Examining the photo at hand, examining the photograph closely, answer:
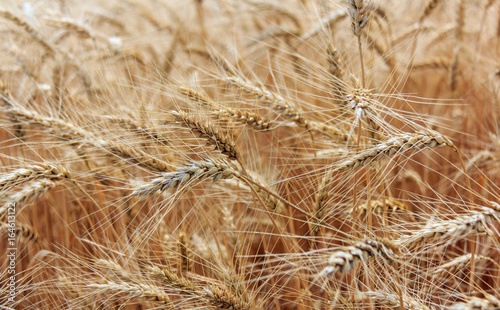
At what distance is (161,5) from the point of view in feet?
10.4

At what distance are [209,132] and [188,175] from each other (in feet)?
0.48

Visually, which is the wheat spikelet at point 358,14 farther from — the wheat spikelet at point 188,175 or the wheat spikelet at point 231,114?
the wheat spikelet at point 188,175

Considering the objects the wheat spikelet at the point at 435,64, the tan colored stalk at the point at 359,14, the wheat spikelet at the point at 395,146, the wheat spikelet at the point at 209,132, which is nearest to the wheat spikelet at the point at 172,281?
the wheat spikelet at the point at 209,132

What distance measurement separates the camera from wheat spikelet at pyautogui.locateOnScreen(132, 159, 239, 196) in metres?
0.97

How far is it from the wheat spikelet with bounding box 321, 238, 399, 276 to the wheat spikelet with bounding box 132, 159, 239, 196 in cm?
35

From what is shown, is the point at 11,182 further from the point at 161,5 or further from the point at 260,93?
the point at 161,5

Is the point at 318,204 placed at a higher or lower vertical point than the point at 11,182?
lower

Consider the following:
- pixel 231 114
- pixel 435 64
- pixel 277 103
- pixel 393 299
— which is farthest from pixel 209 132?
pixel 435 64

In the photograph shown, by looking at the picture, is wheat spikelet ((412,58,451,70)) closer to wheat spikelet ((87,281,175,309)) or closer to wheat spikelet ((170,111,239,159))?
wheat spikelet ((170,111,239,159))

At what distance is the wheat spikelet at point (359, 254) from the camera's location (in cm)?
74

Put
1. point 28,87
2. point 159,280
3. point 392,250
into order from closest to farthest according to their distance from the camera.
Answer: point 392,250 → point 159,280 → point 28,87

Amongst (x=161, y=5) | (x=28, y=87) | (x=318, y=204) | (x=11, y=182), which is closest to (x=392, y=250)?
(x=318, y=204)

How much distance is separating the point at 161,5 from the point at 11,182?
248cm

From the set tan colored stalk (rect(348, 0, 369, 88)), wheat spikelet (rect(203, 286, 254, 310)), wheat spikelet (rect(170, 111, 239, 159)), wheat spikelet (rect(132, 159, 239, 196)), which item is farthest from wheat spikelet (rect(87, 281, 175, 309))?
tan colored stalk (rect(348, 0, 369, 88))
